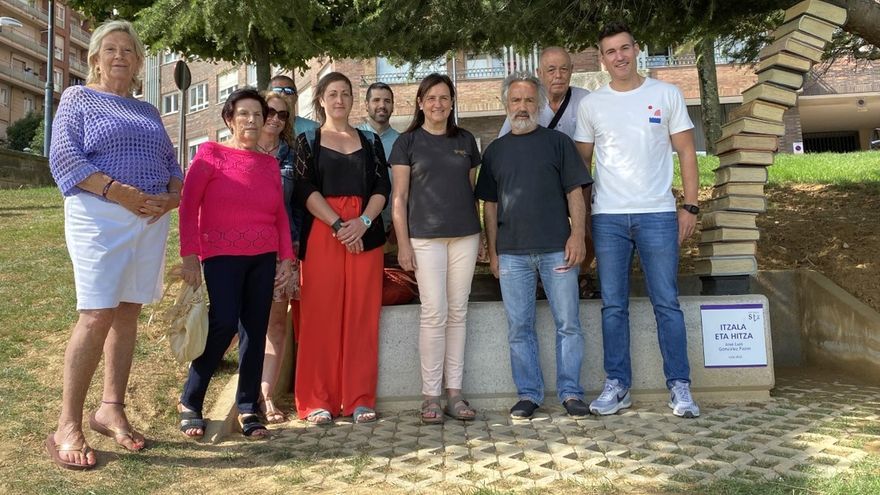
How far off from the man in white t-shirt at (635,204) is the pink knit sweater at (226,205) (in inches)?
82.8

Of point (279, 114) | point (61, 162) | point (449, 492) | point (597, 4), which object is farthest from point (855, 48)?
point (61, 162)

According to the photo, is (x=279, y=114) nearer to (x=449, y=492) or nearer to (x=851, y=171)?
(x=449, y=492)

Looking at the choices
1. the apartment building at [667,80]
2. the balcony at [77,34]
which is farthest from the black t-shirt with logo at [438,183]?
the balcony at [77,34]

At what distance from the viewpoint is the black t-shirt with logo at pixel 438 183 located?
4.60 metres

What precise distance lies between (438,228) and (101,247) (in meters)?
1.92

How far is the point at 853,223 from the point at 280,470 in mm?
6921

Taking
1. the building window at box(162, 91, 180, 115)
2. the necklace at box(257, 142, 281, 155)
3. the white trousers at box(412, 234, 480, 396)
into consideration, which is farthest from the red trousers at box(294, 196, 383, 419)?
the building window at box(162, 91, 180, 115)

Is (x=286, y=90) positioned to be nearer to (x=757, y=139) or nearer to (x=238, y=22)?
(x=238, y=22)

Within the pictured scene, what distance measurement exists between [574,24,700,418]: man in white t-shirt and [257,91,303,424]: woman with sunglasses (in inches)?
78.5

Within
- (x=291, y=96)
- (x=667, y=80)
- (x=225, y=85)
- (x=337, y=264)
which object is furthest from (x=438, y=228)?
(x=225, y=85)

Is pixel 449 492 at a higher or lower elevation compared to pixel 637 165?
lower

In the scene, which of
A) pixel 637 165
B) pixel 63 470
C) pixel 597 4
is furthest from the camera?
pixel 597 4

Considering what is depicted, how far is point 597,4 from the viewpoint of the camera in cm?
640

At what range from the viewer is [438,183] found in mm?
4633
